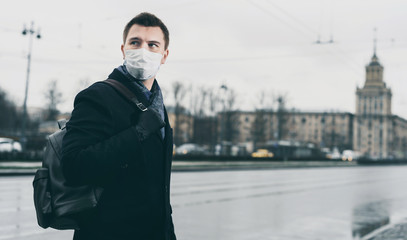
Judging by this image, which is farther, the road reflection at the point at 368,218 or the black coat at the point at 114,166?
the road reflection at the point at 368,218

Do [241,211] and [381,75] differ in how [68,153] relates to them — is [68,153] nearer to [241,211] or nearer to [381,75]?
[241,211]

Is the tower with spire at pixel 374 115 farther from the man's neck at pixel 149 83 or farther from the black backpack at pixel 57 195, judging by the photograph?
the black backpack at pixel 57 195

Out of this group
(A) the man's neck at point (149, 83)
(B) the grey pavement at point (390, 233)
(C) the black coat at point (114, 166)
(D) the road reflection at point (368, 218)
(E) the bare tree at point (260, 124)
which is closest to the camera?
(C) the black coat at point (114, 166)

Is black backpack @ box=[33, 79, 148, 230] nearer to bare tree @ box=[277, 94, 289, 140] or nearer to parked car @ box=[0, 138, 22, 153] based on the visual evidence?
parked car @ box=[0, 138, 22, 153]

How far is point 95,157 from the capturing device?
2.00 meters

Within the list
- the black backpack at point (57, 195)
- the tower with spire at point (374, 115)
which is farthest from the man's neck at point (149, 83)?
the tower with spire at point (374, 115)

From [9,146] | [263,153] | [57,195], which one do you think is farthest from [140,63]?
[263,153]

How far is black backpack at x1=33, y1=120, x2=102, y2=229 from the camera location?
2064 millimetres

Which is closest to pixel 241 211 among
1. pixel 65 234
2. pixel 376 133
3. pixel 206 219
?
pixel 206 219

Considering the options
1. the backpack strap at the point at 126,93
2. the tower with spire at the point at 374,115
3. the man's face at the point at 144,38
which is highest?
the tower with spire at the point at 374,115

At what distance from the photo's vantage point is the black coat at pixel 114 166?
202 centimetres

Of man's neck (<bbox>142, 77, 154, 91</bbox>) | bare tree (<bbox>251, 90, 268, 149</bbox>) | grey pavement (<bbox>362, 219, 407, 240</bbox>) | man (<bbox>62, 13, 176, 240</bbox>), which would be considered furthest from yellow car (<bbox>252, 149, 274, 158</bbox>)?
man (<bbox>62, 13, 176, 240</bbox>)

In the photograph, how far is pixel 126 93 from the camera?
2211mm

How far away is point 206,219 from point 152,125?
8.57 metres
